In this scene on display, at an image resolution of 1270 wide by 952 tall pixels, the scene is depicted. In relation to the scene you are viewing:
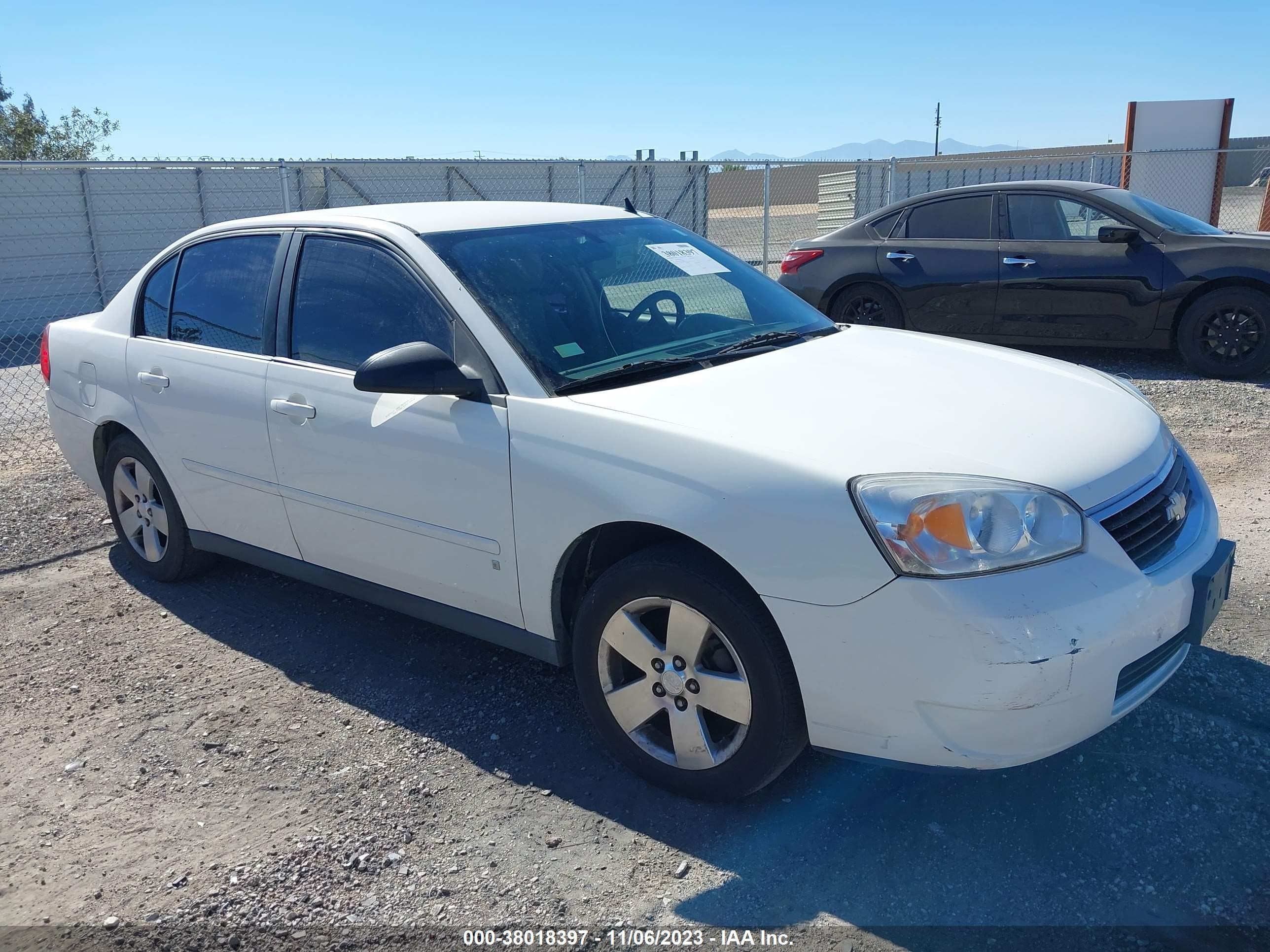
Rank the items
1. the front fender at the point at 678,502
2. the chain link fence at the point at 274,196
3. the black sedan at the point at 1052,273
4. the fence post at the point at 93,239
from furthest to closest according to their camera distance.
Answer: the fence post at the point at 93,239, the chain link fence at the point at 274,196, the black sedan at the point at 1052,273, the front fender at the point at 678,502

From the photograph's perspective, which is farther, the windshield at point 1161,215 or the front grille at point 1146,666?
the windshield at point 1161,215

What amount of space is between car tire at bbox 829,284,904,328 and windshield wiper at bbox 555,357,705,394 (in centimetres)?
609

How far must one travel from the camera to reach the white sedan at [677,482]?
2494 millimetres

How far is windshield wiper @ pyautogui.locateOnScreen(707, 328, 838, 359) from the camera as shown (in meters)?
3.54

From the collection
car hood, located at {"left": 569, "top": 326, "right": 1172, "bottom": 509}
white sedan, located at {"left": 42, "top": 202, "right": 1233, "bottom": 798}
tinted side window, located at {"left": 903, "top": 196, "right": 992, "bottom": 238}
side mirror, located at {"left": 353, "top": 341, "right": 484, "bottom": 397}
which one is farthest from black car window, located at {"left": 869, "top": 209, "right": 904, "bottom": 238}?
side mirror, located at {"left": 353, "top": 341, "right": 484, "bottom": 397}

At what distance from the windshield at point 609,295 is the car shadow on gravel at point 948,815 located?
1.27 m

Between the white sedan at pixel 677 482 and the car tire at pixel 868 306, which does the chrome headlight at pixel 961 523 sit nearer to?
the white sedan at pixel 677 482

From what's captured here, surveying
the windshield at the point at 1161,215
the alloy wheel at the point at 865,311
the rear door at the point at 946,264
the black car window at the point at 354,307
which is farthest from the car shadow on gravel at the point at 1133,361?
the black car window at the point at 354,307

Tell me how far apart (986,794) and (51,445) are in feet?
23.6

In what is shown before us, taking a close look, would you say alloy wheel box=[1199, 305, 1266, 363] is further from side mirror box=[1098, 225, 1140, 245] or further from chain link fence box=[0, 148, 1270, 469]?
chain link fence box=[0, 148, 1270, 469]

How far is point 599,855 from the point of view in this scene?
282 centimetres

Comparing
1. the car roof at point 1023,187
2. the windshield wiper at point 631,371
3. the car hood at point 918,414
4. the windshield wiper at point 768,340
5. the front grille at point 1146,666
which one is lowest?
the front grille at point 1146,666

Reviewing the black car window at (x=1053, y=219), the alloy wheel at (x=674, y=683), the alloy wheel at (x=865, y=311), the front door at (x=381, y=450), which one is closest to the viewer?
the alloy wheel at (x=674, y=683)

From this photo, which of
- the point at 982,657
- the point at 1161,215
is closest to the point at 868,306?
the point at 1161,215
